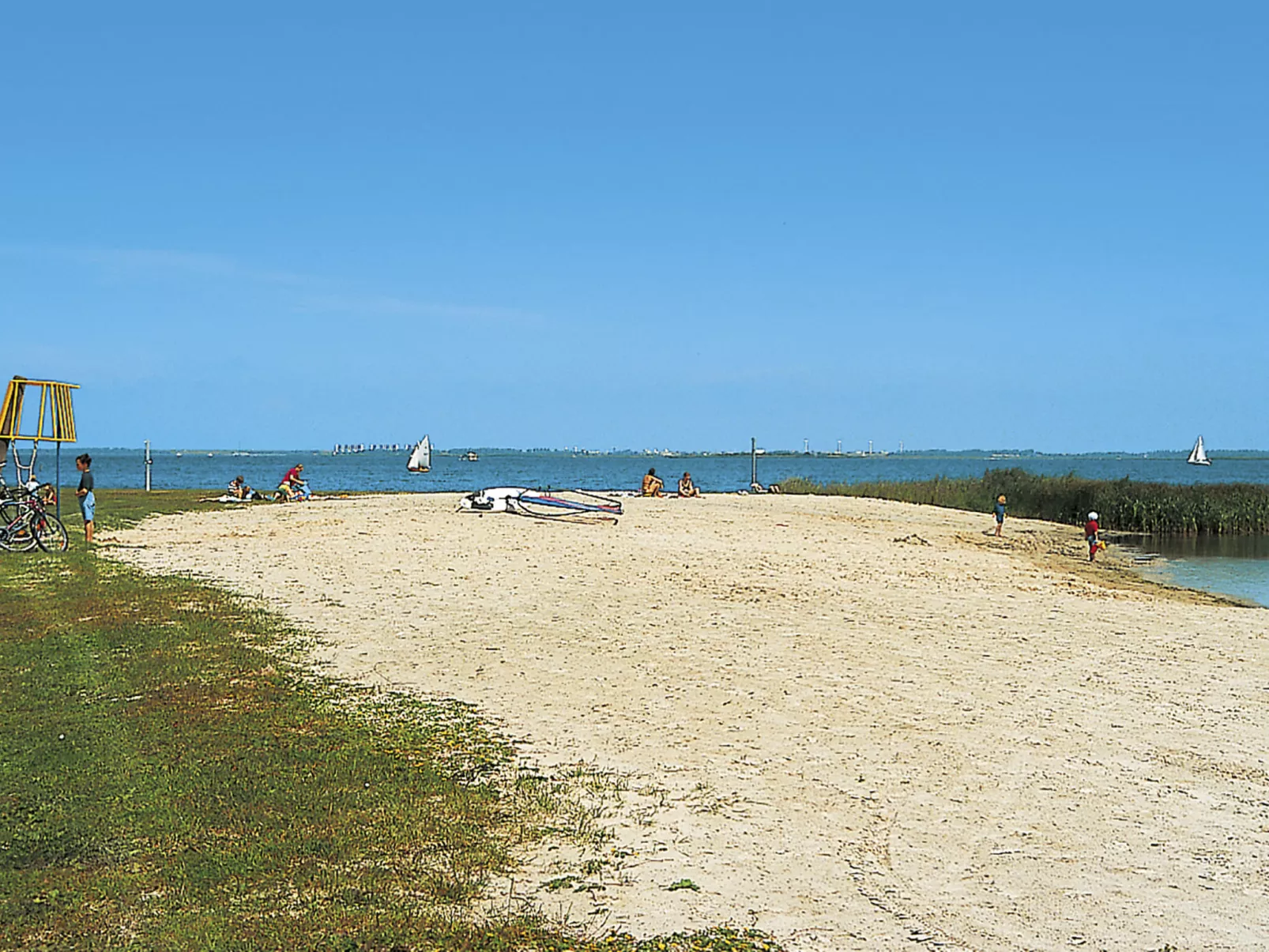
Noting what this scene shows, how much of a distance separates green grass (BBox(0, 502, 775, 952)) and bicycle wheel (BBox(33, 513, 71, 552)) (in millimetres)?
9071

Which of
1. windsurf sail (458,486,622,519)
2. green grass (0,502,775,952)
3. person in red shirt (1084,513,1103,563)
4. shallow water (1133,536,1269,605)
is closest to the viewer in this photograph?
green grass (0,502,775,952)

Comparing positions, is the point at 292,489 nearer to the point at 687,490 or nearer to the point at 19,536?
the point at 687,490

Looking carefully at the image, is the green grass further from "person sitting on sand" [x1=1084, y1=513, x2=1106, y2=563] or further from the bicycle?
"person sitting on sand" [x1=1084, y1=513, x2=1106, y2=563]

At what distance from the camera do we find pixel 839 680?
11.0 meters

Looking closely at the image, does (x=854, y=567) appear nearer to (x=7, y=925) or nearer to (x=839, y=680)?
Answer: (x=839, y=680)

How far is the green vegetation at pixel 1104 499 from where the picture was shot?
41406mm

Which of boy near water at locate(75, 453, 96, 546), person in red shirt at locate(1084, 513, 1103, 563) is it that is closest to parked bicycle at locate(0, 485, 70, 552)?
boy near water at locate(75, 453, 96, 546)

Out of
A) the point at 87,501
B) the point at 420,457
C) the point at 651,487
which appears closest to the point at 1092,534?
the point at 651,487

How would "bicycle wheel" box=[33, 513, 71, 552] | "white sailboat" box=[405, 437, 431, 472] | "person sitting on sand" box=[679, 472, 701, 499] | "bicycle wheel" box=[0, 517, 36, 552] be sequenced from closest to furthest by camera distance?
"bicycle wheel" box=[0, 517, 36, 552] < "bicycle wheel" box=[33, 513, 71, 552] < "person sitting on sand" box=[679, 472, 701, 499] < "white sailboat" box=[405, 437, 431, 472]

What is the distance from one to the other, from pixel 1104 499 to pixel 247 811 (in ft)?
137

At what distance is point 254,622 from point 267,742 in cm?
538

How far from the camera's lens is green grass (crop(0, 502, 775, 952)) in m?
5.21

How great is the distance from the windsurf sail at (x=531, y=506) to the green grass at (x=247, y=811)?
16112mm

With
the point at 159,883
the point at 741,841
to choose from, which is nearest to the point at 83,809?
the point at 159,883
